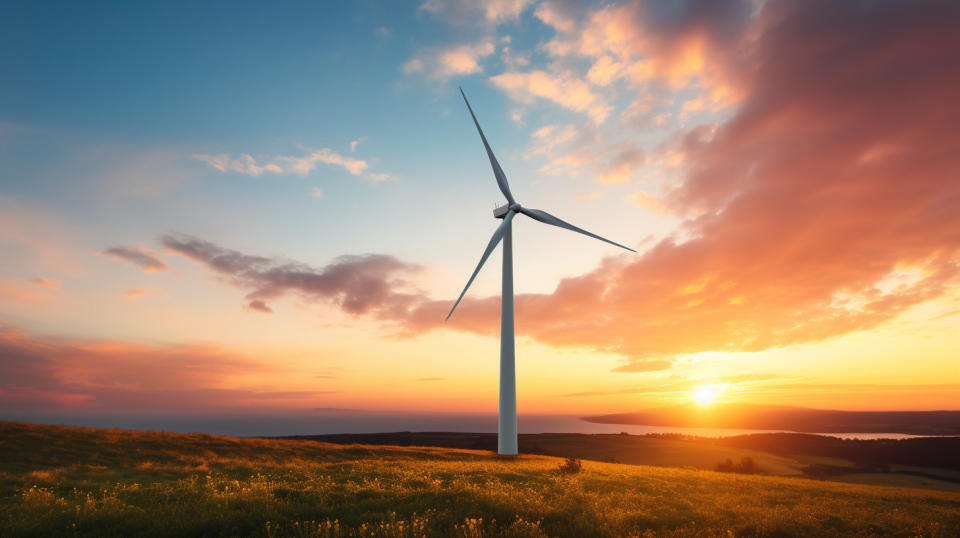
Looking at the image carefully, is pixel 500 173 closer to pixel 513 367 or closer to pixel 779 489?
pixel 513 367

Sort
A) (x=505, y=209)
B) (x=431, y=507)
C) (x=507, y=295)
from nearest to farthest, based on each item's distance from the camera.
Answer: (x=431, y=507) < (x=507, y=295) < (x=505, y=209)

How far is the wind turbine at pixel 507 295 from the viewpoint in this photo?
48531 millimetres

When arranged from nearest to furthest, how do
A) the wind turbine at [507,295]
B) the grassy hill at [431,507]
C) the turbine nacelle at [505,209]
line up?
the grassy hill at [431,507] < the wind turbine at [507,295] < the turbine nacelle at [505,209]

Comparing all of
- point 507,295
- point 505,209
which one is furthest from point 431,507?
point 505,209

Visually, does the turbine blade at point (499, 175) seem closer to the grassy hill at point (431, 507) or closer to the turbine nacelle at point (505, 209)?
the turbine nacelle at point (505, 209)

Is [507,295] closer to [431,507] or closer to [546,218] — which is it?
[546,218]

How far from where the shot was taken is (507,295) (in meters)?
52.4

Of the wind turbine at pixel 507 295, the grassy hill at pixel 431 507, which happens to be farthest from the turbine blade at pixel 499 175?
the grassy hill at pixel 431 507

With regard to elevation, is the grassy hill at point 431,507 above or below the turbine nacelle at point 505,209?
below

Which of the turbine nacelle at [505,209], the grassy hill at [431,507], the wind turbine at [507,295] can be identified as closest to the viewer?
the grassy hill at [431,507]

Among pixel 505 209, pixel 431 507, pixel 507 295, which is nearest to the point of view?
pixel 431 507

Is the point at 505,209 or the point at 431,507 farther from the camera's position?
the point at 505,209

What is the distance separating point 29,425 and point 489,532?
47803 millimetres

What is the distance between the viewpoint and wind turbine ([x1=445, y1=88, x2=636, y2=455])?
48.5 meters
